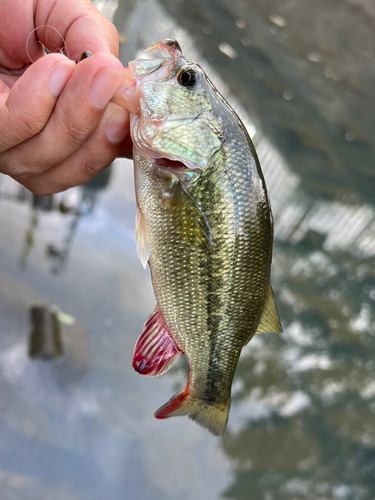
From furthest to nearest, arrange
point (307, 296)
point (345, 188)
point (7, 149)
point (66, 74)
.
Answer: point (345, 188)
point (307, 296)
point (7, 149)
point (66, 74)

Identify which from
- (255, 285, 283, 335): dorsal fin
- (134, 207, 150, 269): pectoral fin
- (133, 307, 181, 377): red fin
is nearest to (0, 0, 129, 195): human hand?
(134, 207, 150, 269): pectoral fin

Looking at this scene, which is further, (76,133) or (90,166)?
(90,166)

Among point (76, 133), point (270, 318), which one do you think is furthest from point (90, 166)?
point (270, 318)

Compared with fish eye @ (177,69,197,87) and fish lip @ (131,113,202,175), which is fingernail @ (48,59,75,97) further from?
fish eye @ (177,69,197,87)

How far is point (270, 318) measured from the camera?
115 centimetres

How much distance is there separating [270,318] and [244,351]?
254 cm

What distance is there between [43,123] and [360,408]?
4066 millimetres

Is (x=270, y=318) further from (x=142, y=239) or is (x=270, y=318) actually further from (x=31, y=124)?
(x=31, y=124)

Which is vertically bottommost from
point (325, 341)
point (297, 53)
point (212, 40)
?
point (325, 341)

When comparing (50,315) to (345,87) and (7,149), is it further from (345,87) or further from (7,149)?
(345,87)

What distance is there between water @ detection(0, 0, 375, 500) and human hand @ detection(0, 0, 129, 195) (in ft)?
6.29

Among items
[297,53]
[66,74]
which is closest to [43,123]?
[66,74]

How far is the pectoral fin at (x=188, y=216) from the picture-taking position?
1.00 metres

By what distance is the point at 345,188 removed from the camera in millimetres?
4656
